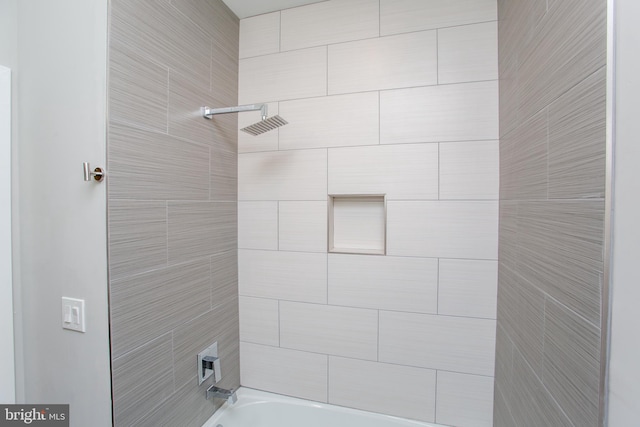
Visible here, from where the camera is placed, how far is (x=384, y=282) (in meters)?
1.34

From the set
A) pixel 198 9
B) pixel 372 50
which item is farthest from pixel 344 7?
pixel 198 9

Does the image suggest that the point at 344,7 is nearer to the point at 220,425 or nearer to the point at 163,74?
the point at 163,74

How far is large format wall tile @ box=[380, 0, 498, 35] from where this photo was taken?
3.97ft

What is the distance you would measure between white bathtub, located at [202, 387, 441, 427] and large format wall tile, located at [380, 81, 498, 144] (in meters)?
1.41

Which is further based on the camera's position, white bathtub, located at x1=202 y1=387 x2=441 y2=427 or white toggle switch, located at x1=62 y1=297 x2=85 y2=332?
white bathtub, located at x1=202 y1=387 x2=441 y2=427

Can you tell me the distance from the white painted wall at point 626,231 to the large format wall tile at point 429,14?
2.90 feet

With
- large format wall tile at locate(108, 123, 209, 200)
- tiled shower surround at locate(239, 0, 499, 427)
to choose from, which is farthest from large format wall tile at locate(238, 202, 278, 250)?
large format wall tile at locate(108, 123, 209, 200)

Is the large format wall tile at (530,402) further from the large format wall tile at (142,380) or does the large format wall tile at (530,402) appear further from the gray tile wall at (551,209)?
the large format wall tile at (142,380)

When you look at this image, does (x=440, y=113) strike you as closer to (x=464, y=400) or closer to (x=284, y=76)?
(x=284, y=76)

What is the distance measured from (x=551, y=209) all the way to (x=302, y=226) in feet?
3.35

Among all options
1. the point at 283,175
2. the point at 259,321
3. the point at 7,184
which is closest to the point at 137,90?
the point at 7,184

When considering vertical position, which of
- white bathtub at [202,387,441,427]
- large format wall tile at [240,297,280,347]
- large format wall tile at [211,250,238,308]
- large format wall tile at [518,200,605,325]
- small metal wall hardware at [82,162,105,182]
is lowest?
white bathtub at [202,387,441,427]

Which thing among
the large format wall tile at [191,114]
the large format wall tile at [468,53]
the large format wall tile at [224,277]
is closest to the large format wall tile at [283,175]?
the large format wall tile at [191,114]

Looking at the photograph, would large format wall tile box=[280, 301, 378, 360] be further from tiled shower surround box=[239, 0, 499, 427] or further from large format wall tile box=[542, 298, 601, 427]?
large format wall tile box=[542, 298, 601, 427]
